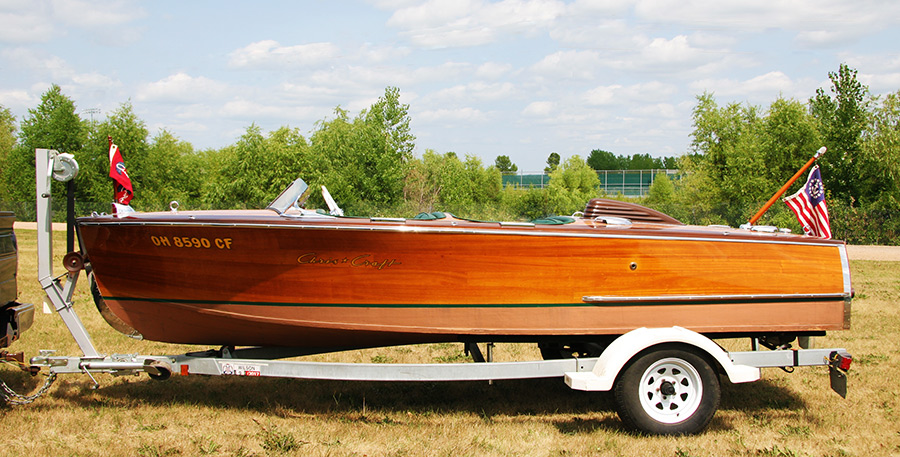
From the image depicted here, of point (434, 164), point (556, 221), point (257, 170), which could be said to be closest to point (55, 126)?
point (257, 170)

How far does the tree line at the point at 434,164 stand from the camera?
84.5 feet

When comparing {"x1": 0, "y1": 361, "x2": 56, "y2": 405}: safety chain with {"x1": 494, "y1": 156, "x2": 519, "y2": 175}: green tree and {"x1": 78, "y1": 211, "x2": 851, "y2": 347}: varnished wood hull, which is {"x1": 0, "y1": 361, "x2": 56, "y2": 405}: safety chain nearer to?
{"x1": 78, "y1": 211, "x2": 851, "y2": 347}: varnished wood hull

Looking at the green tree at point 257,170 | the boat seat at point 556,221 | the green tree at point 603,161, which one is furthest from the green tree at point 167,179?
the green tree at point 603,161

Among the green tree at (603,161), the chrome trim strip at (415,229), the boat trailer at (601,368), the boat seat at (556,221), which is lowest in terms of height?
the boat trailer at (601,368)

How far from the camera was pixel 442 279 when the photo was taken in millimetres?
4566

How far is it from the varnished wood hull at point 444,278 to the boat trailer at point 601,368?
0.22 m

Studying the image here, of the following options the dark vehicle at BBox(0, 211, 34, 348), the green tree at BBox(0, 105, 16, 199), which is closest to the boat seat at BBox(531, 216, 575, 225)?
A: the dark vehicle at BBox(0, 211, 34, 348)

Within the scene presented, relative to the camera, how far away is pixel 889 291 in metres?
11.9

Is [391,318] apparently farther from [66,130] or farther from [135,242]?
[66,130]

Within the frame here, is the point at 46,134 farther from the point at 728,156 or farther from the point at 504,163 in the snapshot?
the point at 504,163

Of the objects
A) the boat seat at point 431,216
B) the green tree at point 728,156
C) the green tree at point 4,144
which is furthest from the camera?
the green tree at point 4,144

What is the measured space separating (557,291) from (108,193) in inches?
1218

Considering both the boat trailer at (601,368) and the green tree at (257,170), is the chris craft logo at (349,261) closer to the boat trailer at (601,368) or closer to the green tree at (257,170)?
the boat trailer at (601,368)

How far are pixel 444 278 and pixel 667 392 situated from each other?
1.77 metres
